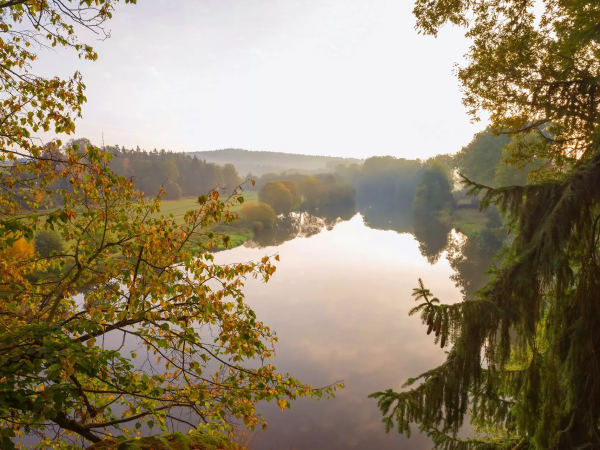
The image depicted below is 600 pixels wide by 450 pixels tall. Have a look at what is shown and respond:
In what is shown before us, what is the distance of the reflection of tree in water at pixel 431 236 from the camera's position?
4271 centimetres

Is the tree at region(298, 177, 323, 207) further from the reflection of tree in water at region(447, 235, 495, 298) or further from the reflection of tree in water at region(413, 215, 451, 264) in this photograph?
the reflection of tree in water at region(447, 235, 495, 298)

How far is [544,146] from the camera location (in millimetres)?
8562

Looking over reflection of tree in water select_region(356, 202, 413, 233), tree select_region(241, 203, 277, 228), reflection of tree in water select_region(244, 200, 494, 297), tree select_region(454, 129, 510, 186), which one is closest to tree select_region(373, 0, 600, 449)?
reflection of tree in water select_region(244, 200, 494, 297)

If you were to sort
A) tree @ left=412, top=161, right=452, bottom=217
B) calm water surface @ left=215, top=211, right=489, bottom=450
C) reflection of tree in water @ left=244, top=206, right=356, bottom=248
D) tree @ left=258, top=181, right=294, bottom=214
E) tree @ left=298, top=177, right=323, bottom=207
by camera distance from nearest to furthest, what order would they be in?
calm water surface @ left=215, top=211, right=489, bottom=450 → reflection of tree in water @ left=244, top=206, right=356, bottom=248 → tree @ left=412, top=161, right=452, bottom=217 → tree @ left=258, top=181, right=294, bottom=214 → tree @ left=298, top=177, right=323, bottom=207

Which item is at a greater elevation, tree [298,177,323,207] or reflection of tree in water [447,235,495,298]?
tree [298,177,323,207]

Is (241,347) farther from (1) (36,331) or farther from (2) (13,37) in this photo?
(2) (13,37)

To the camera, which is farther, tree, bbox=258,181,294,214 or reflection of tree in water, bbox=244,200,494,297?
tree, bbox=258,181,294,214

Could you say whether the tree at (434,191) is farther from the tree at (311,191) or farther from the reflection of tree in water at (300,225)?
the tree at (311,191)

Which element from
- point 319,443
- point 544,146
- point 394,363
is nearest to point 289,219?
point 394,363

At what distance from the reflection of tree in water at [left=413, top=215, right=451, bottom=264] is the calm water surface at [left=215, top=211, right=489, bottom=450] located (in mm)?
254

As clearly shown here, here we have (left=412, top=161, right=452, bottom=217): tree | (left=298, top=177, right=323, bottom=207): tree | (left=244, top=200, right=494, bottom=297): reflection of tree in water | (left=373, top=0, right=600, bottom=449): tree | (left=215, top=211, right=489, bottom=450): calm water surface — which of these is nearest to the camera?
(left=373, top=0, right=600, bottom=449): tree

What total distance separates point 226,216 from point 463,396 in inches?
173

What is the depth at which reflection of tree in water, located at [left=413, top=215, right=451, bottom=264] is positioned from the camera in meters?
42.7

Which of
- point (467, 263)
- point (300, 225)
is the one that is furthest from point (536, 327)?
Answer: point (300, 225)
